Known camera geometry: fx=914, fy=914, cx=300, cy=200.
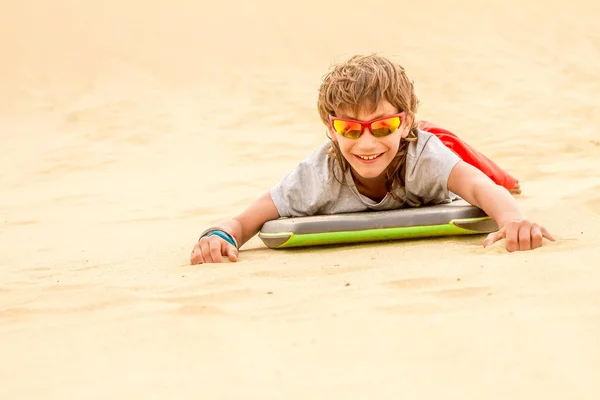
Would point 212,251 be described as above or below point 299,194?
below

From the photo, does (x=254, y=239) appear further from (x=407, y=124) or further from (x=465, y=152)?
(x=465, y=152)

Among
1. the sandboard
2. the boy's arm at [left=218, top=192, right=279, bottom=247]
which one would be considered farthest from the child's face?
the boy's arm at [left=218, top=192, right=279, bottom=247]

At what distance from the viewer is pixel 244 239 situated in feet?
13.9

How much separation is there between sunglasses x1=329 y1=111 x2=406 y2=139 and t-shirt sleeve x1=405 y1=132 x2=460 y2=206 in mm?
239

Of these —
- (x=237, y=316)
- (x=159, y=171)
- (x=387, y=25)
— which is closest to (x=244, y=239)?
(x=237, y=316)

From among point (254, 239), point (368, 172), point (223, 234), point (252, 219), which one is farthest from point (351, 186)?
point (254, 239)

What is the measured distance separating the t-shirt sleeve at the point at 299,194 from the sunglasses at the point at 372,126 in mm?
393

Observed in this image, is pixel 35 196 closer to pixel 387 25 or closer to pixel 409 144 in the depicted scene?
pixel 409 144

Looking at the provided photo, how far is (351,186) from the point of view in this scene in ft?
13.9

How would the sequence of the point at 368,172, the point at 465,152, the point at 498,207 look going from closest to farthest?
the point at 498,207 < the point at 368,172 < the point at 465,152

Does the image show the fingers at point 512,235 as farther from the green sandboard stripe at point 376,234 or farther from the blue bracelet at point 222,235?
the blue bracelet at point 222,235

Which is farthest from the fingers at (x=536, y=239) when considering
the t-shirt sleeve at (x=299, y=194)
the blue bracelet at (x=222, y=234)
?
the blue bracelet at (x=222, y=234)

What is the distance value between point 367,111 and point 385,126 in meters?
0.10

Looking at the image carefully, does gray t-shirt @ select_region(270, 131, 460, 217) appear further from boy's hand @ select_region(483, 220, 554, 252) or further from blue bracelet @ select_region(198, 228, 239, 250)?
boy's hand @ select_region(483, 220, 554, 252)
